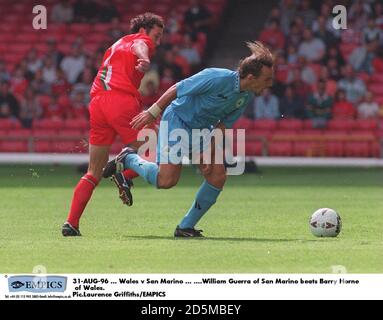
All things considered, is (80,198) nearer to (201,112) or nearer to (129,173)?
(129,173)

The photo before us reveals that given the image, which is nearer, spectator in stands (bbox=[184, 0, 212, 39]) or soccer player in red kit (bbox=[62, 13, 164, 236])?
soccer player in red kit (bbox=[62, 13, 164, 236])

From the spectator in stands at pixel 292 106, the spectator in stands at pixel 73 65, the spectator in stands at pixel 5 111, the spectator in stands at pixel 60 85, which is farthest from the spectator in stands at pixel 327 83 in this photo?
the spectator in stands at pixel 5 111

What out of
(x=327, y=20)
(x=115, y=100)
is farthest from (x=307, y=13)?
(x=115, y=100)

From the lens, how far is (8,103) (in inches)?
1019

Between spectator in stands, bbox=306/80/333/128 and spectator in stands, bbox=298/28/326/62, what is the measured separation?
3.49 feet

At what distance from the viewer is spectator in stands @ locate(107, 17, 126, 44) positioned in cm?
2736

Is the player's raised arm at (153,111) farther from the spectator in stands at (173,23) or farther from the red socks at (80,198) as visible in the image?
the spectator in stands at (173,23)

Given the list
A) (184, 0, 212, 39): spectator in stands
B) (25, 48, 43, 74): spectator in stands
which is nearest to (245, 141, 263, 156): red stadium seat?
(184, 0, 212, 39): spectator in stands

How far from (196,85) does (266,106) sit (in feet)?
49.1

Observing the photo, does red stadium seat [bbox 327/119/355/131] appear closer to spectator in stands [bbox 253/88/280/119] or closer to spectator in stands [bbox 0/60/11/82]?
spectator in stands [bbox 253/88/280/119]

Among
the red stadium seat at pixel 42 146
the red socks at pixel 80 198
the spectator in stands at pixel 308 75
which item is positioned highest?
the spectator in stands at pixel 308 75

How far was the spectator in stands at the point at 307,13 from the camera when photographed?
26881mm

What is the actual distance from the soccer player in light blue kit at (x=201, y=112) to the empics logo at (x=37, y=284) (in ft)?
8.32

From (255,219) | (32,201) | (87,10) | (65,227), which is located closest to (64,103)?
(87,10)
